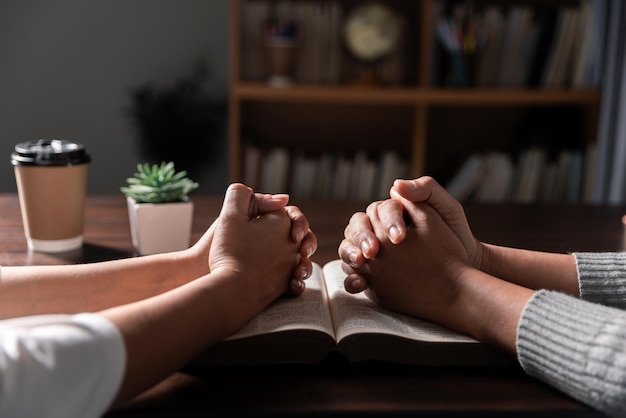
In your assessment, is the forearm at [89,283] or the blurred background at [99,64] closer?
the forearm at [89,283]

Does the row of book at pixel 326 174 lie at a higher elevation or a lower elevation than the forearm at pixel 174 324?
lower

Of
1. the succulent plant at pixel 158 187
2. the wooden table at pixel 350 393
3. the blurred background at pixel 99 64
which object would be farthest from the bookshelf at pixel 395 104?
the wooden table at pixel 350 393

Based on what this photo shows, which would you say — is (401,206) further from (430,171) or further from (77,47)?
(77,47)

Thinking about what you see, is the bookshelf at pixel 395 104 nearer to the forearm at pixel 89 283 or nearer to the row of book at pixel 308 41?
the row of book at pixel 308 41

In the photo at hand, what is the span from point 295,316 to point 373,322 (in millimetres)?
88

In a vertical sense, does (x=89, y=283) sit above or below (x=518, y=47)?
below

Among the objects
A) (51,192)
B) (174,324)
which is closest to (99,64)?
(51,192)

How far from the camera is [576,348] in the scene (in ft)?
2.40

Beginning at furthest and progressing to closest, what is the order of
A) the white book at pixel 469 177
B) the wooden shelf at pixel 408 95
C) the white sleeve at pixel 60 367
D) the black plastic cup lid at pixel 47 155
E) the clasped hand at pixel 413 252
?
1. the white book at pixel 469 177
2. the wooden shelf at pixel 408 95
3. the black plastic cup lid at pixel 47 155
4. the clasped hand at pixel 413 252
5. the white sleeve at pixel 60 367

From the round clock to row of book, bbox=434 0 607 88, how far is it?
0.18m

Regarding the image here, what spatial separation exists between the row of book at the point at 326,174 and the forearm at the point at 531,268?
1991 millimetres

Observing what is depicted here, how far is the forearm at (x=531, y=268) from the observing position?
0.98 metres

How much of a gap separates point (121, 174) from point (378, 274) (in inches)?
110

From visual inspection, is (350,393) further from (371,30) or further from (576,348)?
(371,30)
